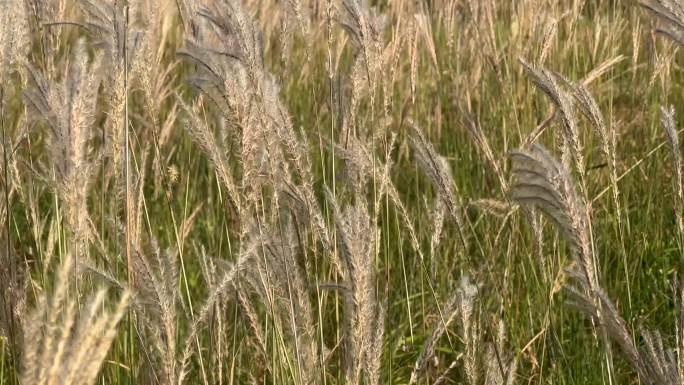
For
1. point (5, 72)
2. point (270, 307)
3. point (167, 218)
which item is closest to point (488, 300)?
point (167, 218)

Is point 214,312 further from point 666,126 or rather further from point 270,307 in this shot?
point 666,126

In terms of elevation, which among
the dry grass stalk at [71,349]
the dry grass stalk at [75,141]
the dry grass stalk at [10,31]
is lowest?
the dry grass stalk at [71,349]

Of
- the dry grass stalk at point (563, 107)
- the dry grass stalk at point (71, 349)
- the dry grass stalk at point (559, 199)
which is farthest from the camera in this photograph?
the dry grass stalk at point (563, 107)

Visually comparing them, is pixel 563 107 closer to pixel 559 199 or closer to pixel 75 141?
pixel 559 199

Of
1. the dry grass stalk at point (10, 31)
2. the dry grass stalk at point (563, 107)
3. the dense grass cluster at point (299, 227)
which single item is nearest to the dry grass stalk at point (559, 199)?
the dense grass cluster at point (299, 227)

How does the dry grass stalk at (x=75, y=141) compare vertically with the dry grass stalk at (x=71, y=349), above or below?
above

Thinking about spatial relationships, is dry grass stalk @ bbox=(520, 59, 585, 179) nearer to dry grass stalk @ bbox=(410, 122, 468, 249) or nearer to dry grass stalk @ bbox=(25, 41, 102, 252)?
dry grass stalk @ bbox=(410, 122, 468, 249)

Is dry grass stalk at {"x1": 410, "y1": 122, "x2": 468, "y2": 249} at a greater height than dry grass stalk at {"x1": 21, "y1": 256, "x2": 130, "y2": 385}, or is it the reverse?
dry grass stalk at {"x1": 410, "y1": 122, "x2": 468, "y2": 249}

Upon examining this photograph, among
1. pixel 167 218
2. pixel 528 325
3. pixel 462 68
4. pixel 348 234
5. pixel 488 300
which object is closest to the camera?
pixel 348 234

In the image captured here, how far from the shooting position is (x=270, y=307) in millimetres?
1943

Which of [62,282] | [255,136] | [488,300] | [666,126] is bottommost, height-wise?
[488,300]

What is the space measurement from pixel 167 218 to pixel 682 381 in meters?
2.00

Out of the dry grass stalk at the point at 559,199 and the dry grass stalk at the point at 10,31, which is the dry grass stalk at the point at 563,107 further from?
the dry grass stalk at the point at 10,31

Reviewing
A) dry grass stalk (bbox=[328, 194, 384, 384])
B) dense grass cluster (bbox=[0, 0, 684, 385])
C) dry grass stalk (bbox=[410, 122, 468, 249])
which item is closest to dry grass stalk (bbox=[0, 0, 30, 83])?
dense grass cluster (bbox=[0, 0, 684, 385])
